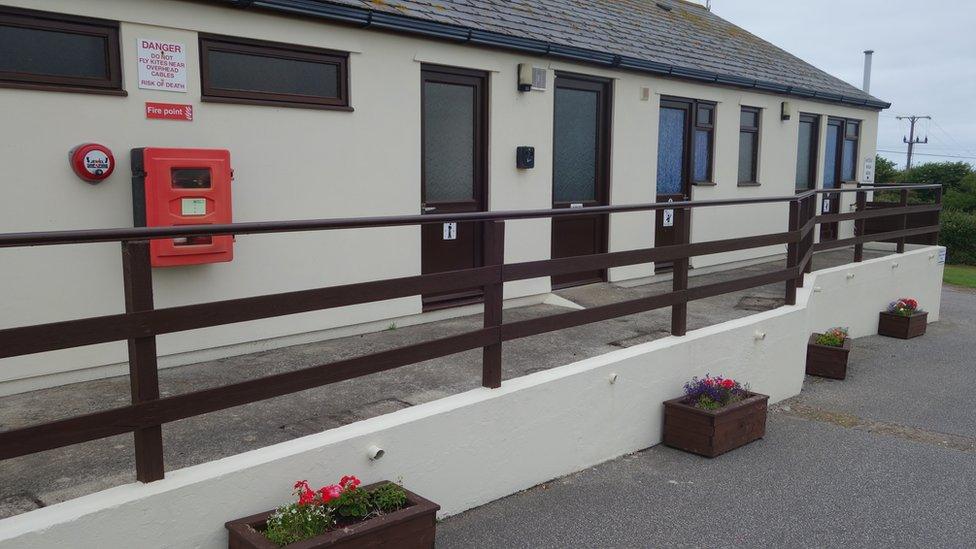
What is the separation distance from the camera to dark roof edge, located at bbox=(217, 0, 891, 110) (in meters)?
5.72

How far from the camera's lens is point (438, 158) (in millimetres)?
7109

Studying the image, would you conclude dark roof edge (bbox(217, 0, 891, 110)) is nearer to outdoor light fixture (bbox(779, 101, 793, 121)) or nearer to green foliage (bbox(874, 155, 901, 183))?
outdoor light fixture (bbox(779, 101, 793, 121))

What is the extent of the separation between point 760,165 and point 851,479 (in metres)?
7.00

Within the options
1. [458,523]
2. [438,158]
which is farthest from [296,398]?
[438,158]

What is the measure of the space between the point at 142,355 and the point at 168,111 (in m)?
2.65

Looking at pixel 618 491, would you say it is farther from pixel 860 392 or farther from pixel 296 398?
pixel 860 392

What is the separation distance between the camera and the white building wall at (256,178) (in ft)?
15.5

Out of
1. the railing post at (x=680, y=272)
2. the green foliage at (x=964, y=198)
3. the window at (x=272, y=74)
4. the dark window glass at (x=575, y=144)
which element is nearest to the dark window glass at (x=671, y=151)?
the dark window glass at (x=575, y=144)

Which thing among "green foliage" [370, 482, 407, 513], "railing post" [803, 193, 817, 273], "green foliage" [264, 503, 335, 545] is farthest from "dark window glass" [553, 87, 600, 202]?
"green foliage" [264, 503, 335, 545]

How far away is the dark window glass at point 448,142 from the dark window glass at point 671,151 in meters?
3.17

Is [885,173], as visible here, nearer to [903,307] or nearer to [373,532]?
[903,307]

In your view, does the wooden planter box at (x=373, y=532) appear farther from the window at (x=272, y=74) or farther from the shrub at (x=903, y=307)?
the shrub at (x=903, y=307)

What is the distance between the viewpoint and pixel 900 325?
1016cm

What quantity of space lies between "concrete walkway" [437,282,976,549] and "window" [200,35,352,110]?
3.27 metres
